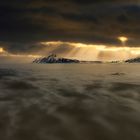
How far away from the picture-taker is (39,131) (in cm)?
1007

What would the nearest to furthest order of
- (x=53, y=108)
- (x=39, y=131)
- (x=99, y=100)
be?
(x=39, y=131) < (x=53, y=108) < (x=99, y=100)

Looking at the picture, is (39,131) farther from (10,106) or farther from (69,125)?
(10,106)

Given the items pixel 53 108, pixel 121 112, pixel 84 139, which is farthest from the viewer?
pixel 53 108

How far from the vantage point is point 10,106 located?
14578mm

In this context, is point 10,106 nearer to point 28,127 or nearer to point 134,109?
point 28,127

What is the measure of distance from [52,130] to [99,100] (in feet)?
22.8

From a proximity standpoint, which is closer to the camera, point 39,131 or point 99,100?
point 39,131

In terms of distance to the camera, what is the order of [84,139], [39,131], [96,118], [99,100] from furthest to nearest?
[99,100] < [96,118] < [39,131] < [84,139]

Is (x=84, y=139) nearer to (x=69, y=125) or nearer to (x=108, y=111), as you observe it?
(x=69, y=125)

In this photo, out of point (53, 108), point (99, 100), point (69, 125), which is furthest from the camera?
point (99, 100)

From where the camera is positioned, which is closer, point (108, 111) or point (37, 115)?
point (37, 115)

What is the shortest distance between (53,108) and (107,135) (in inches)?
191

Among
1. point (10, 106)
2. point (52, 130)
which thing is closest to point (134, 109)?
point (52, 130)

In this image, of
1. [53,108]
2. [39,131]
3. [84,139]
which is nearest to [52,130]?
[39,131]
